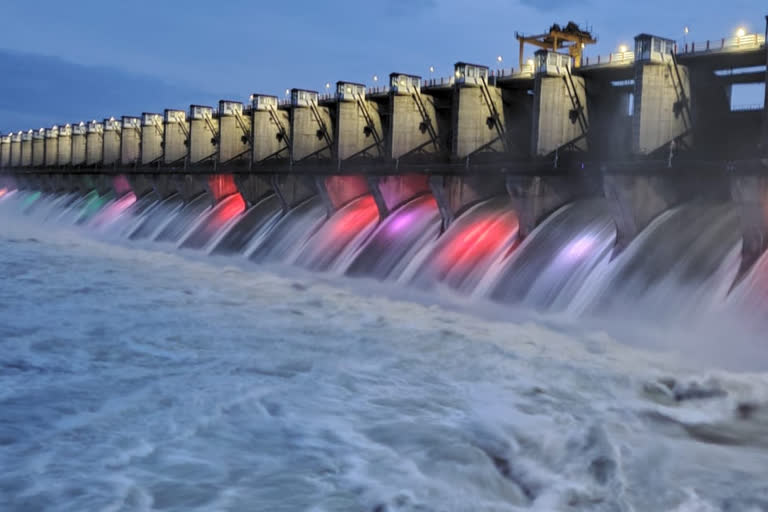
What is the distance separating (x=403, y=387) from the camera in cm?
1053

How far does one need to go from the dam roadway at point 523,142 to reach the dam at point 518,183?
48mm

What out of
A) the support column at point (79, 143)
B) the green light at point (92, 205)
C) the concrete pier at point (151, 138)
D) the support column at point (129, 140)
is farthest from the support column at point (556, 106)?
the support column at point (79, 143)

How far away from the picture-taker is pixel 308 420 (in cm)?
913

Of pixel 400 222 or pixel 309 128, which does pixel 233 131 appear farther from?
pixel 400 222

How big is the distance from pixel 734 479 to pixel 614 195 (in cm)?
1014

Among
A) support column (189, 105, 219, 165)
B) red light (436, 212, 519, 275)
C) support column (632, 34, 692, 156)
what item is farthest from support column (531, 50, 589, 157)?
support column (189, 105, 219, 165)

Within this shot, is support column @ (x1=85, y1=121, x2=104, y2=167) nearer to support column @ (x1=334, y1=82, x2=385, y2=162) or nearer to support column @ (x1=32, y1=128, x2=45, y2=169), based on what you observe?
support column @ (x1=32, y1=128, x2=45, y2=169)

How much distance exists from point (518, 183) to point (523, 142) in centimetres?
593

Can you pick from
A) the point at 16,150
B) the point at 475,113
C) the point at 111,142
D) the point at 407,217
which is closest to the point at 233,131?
the point at 407,217

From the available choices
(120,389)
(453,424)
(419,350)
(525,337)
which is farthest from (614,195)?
(120,389)

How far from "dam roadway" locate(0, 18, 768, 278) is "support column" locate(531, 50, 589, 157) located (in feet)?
0.11

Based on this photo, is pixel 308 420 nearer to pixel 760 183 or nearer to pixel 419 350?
pixel 419 350

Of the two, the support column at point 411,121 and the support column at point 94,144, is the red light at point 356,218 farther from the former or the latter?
the support column at point 94,144

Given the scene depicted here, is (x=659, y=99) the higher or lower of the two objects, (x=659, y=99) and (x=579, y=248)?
the higher
